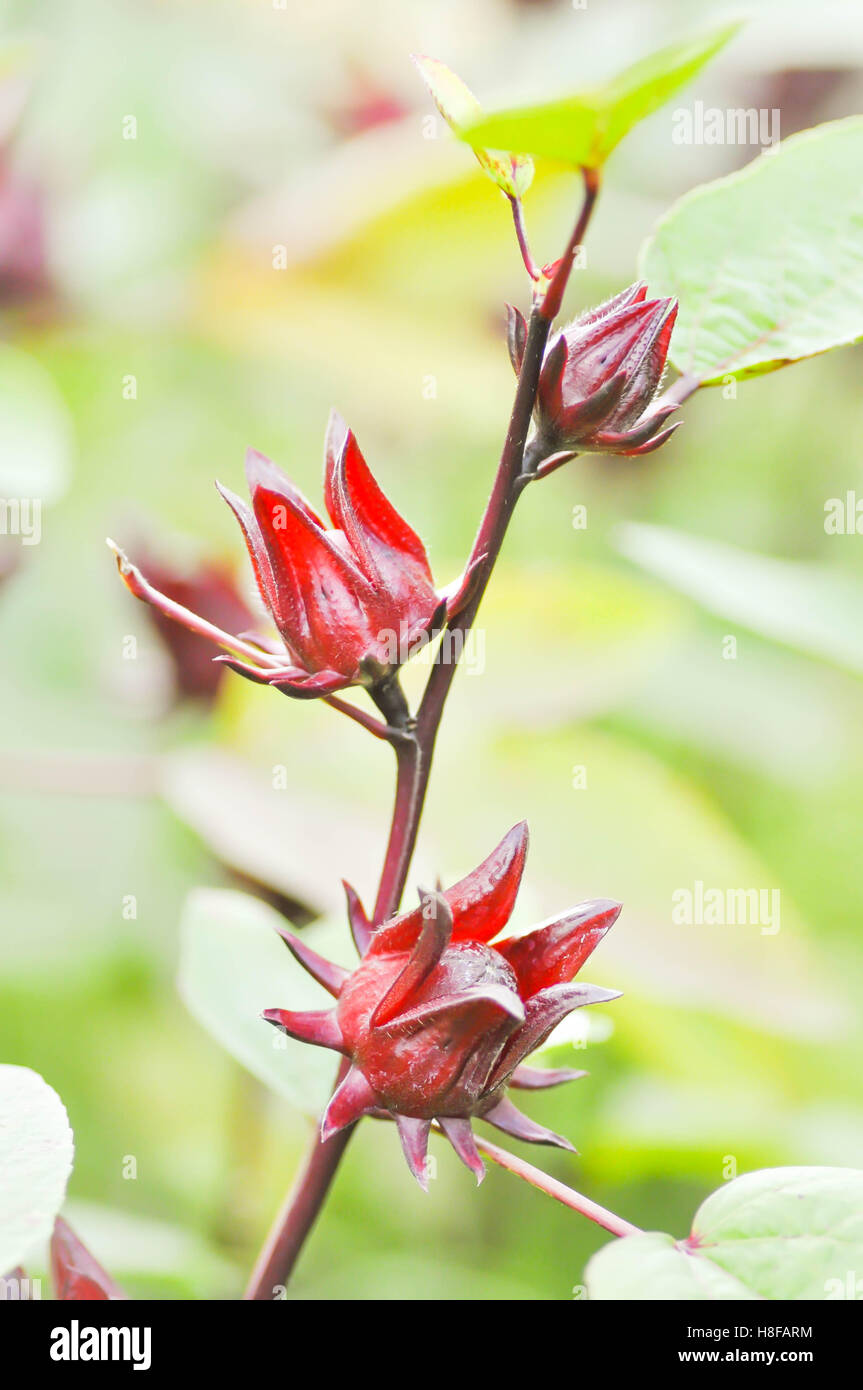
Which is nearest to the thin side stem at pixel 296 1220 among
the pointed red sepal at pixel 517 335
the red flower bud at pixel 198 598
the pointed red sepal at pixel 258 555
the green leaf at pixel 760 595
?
the pointed red sepal at pixel 258 555

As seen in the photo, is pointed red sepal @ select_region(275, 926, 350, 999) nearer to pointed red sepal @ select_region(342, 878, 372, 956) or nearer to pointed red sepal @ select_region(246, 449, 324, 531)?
pointed red sepal @ select_region(342, 878, 372, 956)

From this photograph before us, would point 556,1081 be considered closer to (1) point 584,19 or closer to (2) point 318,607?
(2) point 318,607

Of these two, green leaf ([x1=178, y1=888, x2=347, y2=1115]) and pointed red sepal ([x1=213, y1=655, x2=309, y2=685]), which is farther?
green leaf ([x1=178, y1=888, x2=347, y2=1115])

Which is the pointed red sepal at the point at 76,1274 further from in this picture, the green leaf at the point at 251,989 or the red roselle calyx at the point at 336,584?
the red roselle calyx at the point at 336,584

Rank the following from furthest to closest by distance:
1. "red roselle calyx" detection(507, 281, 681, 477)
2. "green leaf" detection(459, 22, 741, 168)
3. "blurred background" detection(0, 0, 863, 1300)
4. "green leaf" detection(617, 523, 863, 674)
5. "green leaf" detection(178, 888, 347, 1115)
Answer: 1. "blurred background" detection(0, 0, 863, 1300)
2. "green leaf" detection(617, 523, 863, 674)
3. "green leaf" detection(178, 888, 347, 1115)
4. "red roselle calyx" detection(507, 281, 681, 477)
5. "green leaf" detection(459, 22, 741, 168)

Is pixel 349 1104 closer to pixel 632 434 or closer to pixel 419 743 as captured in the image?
pixel 419 743

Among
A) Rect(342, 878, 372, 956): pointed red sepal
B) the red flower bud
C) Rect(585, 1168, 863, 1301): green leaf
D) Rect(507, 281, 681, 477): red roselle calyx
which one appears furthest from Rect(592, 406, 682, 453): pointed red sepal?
the red flower bud
